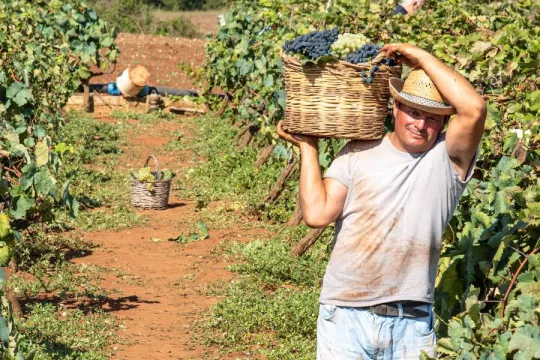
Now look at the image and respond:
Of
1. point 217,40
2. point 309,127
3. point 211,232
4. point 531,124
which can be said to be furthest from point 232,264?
point 217,40

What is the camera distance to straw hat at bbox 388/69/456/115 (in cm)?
334

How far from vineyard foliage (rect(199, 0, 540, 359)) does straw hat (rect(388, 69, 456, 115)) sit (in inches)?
20.4

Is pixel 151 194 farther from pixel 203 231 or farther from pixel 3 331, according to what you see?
pixel 3 331

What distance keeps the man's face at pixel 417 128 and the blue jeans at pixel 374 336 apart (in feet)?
1.84

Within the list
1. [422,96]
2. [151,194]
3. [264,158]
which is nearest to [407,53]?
[422,96]

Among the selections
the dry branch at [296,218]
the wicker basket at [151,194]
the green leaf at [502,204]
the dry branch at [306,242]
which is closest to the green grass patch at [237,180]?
the dry branch at [296,218]

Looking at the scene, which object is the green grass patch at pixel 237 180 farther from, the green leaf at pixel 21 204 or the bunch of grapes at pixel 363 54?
the bunch of grapes at pixel 363 54

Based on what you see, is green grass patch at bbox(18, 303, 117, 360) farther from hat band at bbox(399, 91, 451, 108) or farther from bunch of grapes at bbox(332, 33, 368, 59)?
hat band at bbox(399, 91, 451, 108)

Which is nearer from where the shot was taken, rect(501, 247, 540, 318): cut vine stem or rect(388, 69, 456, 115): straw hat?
rect(388, 69, 456, 115): straw hat

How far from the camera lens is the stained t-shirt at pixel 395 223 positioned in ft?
11.2

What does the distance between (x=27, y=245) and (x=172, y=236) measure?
148 centimetres

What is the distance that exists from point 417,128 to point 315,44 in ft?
1.75

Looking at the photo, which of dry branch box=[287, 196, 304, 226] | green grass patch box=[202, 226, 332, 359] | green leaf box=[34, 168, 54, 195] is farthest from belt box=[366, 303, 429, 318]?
dry branch box=[287, 196, 304, 226]

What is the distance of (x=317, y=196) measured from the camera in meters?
3.49
